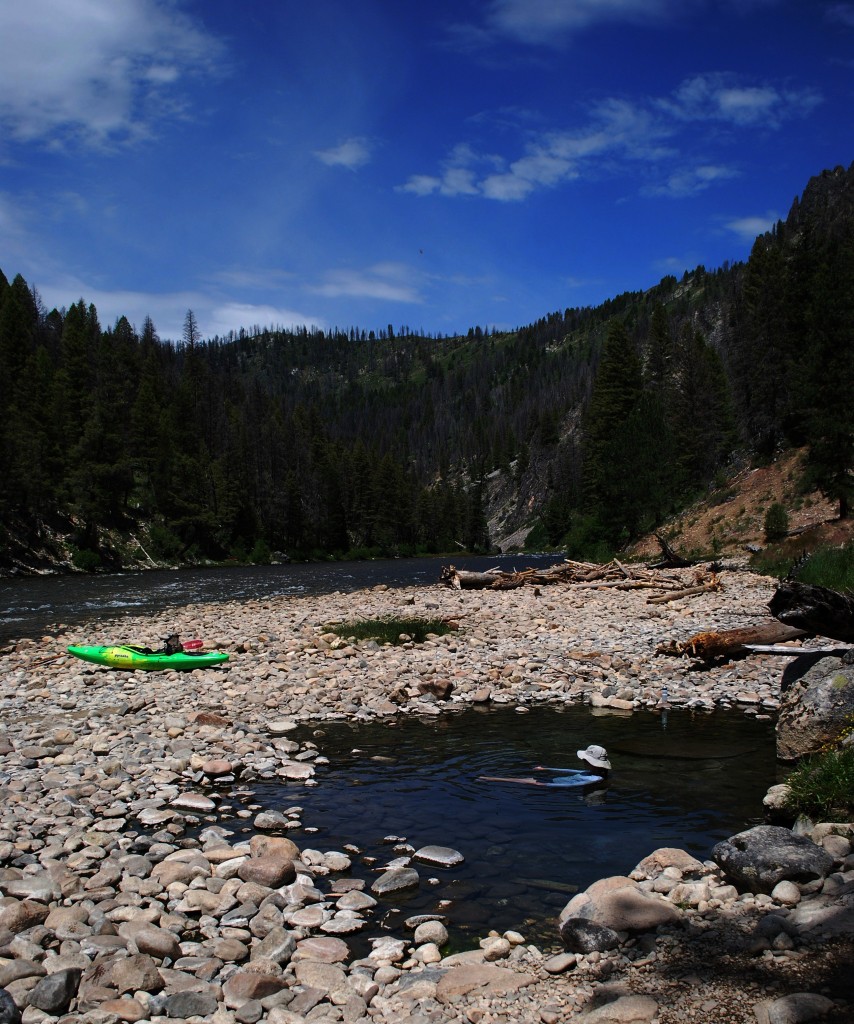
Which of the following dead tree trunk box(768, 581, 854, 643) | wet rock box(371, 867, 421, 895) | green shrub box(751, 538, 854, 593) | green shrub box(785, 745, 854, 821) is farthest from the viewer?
green shrub box(751, 538, 854, 593)

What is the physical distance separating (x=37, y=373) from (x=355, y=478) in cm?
4611

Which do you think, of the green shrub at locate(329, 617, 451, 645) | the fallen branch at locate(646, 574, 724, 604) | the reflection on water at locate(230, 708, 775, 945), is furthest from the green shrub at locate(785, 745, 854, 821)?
the fallen branch at locate(646, 574, 724, 604)

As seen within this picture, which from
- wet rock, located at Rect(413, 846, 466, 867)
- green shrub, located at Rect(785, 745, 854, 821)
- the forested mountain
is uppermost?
the forested mountain

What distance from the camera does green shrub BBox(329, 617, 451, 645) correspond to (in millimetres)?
17969

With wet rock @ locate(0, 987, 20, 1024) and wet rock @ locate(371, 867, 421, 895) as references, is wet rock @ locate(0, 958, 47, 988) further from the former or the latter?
wet rock @ locate(371, 867, 421, 895)

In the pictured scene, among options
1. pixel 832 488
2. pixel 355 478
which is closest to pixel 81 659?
pixel 832 488

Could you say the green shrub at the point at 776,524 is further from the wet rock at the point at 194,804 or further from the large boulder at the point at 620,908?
the wet rock at the point at 194,804

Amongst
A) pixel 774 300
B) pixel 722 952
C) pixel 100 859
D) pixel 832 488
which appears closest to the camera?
pixel 722 952

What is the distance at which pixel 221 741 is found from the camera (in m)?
10.1

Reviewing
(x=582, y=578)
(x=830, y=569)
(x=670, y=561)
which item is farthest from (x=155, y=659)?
(x=670, y=561)

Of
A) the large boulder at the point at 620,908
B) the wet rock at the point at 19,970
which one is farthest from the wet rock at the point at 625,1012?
the wet rock at the point at 19,970

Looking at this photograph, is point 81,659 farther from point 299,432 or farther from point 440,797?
point 299,432

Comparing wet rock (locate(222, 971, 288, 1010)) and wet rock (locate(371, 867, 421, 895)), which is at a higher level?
wet rock (locate(222, 971, 288, 1010))

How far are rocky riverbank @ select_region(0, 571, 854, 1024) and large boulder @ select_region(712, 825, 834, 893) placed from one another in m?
0.08
